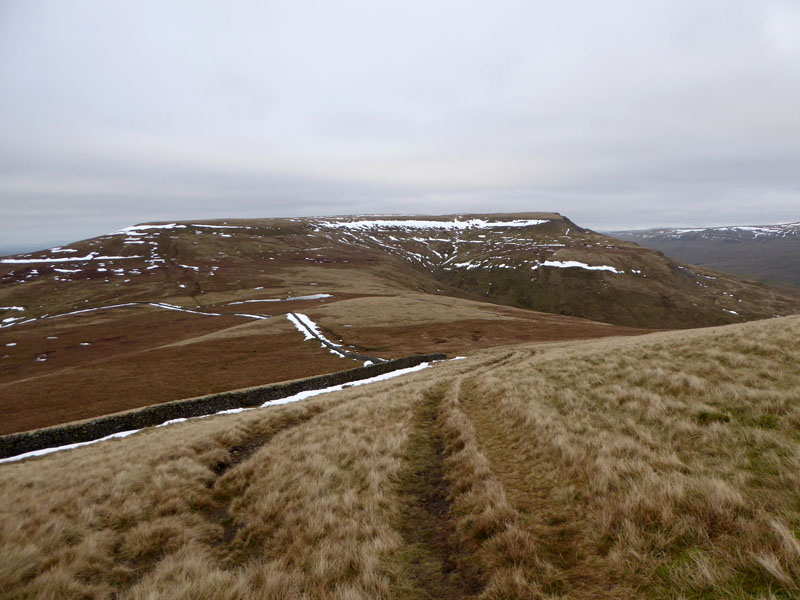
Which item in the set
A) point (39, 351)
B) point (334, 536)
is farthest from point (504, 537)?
point (39, 351)

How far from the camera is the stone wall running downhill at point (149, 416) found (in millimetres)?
18781

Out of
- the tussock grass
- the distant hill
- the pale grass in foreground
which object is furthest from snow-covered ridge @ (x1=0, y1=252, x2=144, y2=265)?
the tussock grass

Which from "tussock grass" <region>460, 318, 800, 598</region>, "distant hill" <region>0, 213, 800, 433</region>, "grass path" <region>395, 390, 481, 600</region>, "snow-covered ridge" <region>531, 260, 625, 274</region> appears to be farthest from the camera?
"snow-covered ridge" <region>531, 260, 625, 274</region>

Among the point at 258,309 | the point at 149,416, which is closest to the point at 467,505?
the point at 149,416

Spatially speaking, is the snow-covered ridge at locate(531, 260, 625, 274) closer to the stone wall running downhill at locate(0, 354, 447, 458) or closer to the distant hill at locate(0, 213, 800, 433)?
the distant hill at locate(0, 213, 800, 433)

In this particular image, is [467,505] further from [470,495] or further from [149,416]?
[149,416]

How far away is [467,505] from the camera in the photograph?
712 centimetres

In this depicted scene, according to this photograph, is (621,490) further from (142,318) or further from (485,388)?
(142,318)

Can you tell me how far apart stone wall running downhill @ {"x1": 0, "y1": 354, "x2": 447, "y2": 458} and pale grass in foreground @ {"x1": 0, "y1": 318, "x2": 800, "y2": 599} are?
877cm

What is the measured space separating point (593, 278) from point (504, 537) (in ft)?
596

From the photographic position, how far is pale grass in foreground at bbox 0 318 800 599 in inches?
189

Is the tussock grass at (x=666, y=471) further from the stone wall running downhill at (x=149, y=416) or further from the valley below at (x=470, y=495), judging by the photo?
the stone wall running downhill at (x=149, y=416)

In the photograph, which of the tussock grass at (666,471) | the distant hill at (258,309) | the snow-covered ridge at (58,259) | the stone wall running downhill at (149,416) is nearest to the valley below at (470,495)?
the tussock grass at (666,471)

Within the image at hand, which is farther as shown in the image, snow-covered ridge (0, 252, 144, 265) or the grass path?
snow-covered ridge (0, 252, 144, 265)
